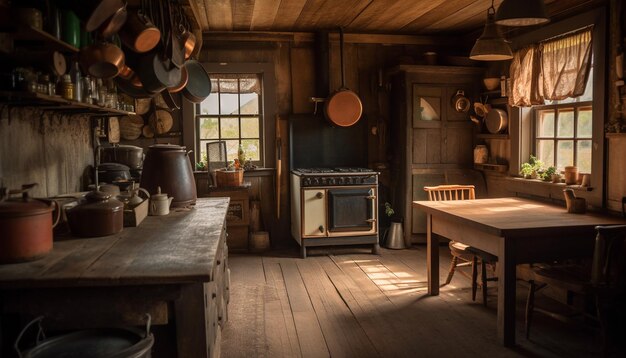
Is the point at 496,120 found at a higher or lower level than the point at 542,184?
higher

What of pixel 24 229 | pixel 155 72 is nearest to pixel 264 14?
pixel 155 72

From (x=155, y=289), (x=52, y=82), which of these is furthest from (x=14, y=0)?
(x=155, y=289)

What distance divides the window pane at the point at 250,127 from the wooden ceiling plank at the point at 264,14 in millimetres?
1038

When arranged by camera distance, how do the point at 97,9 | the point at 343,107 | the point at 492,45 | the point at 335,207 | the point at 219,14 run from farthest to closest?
the point at 343,107, the point at 335,207, the point at 219,14, the point at 492,45, the point at 97,9

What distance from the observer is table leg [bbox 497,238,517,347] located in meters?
3.20

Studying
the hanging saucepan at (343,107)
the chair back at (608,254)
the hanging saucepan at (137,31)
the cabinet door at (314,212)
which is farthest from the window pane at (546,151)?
the hanging saucepan at (137,31)

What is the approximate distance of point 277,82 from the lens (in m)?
6.26

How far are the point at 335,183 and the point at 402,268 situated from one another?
1143 mm

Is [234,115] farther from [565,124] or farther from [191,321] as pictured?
[191,321]

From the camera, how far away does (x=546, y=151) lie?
503 centimetres

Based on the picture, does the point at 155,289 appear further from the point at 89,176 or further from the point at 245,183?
the point at 245,183

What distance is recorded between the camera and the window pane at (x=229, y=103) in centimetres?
624

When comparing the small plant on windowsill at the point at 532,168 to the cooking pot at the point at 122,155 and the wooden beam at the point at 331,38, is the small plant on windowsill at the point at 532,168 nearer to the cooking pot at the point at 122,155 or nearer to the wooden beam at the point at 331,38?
the wooden beam at the point at 331,38

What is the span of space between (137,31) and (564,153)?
369 cm
